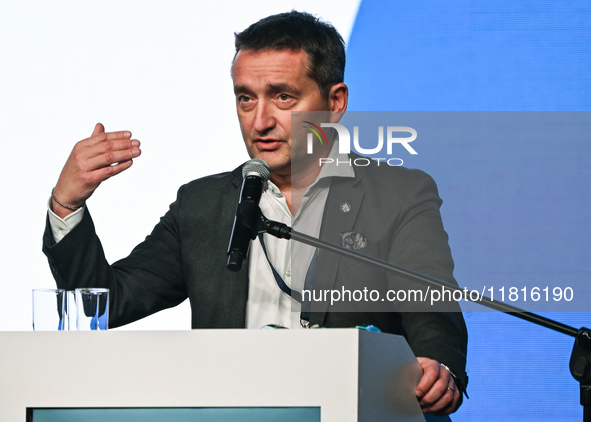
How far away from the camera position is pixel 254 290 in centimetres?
186

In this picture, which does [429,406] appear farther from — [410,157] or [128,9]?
[128,9]

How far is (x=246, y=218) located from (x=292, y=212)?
0.87 metres

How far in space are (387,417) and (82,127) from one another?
6.86 feet

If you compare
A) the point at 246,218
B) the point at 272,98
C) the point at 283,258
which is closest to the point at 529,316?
the point at 246,218

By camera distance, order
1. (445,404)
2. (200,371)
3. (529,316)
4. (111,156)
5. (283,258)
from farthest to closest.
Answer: (283,258)
(111,156)
(445,404)
(529,316)
(200,371)

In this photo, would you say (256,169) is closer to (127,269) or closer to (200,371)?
(200,371)

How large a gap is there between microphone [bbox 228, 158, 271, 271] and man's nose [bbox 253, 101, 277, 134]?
25.7 inches

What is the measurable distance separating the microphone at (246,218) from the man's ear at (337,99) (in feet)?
2.82

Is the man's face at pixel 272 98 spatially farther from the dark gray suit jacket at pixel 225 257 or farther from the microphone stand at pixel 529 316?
the microphone stand at pixel 529 316

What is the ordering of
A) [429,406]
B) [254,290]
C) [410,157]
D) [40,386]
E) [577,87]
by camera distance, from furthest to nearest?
1. [577,87]
2. [410,157]
3. [254,290]
4. [429,406]
5. [40,386]

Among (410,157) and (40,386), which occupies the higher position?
(410,157)

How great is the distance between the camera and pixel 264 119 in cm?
188

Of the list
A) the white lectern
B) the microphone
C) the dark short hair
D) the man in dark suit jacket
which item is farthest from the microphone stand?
the dark short hair

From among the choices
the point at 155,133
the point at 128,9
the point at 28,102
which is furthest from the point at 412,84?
the point at 28,102
